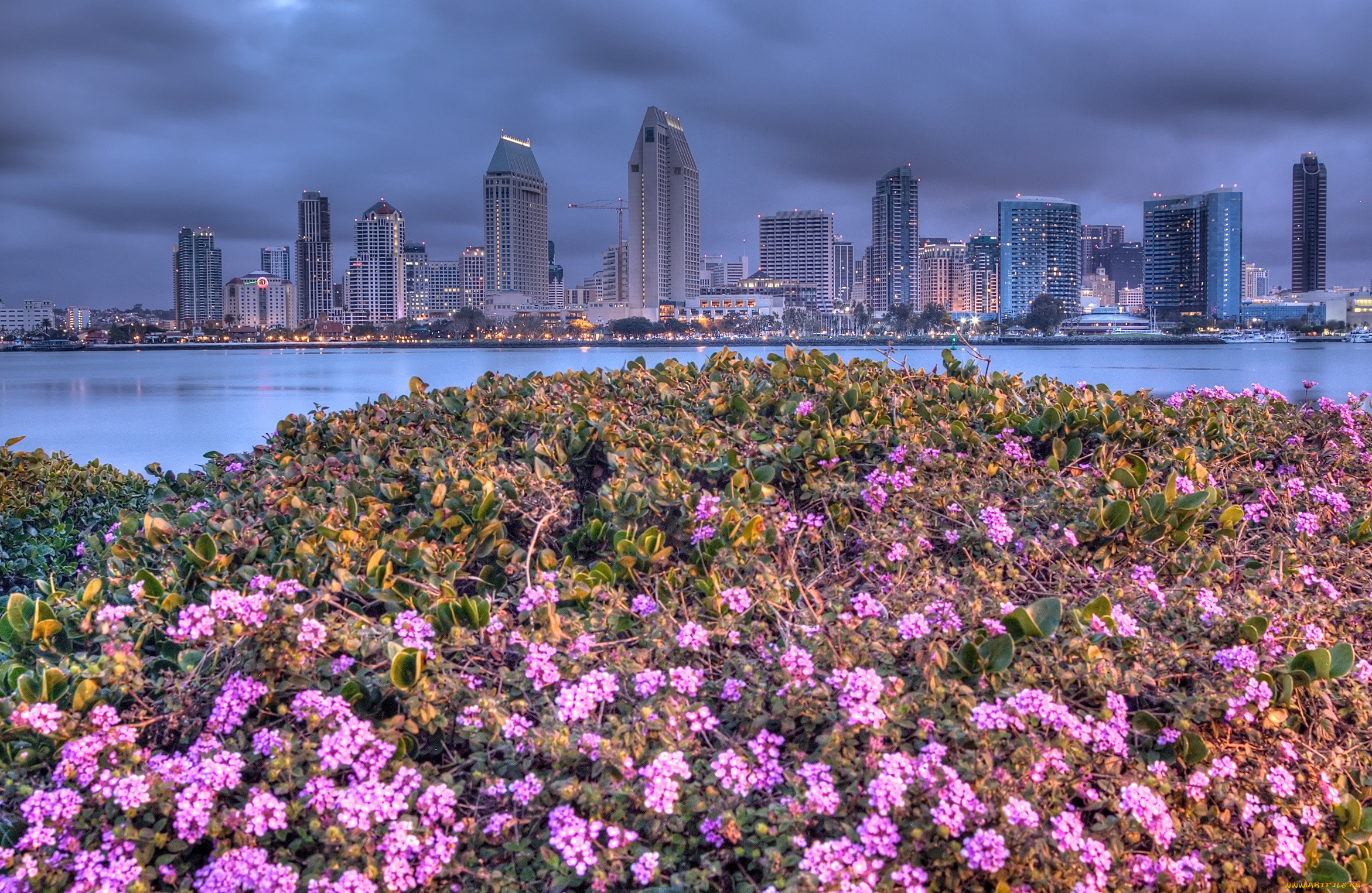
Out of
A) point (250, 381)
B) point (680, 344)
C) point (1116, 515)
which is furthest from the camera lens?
point (680, 344)

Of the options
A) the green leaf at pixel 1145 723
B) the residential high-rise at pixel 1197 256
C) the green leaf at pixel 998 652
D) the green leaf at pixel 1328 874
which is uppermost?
the residential high-rise at pixel 1197 256

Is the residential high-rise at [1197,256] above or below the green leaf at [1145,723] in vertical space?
above

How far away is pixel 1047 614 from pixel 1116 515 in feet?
2.64

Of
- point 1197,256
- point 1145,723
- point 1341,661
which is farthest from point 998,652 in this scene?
point 1197,256

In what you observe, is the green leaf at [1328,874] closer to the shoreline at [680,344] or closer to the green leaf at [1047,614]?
the green leaf at [1047,614]

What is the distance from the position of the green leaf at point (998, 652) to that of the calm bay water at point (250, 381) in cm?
301

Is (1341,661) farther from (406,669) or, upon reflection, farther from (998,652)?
(406,669)

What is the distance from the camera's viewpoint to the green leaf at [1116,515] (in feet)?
8.56

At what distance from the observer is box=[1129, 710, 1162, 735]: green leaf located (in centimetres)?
189

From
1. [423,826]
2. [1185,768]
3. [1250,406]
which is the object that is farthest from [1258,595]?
[1250,406]

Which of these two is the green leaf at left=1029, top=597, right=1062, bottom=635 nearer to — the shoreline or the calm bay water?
the calm bay water

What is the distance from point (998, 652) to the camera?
190 cm

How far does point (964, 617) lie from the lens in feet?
6.98

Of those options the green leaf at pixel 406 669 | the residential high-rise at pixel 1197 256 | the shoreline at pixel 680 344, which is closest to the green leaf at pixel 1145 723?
the green leaf at pixel 406 669
